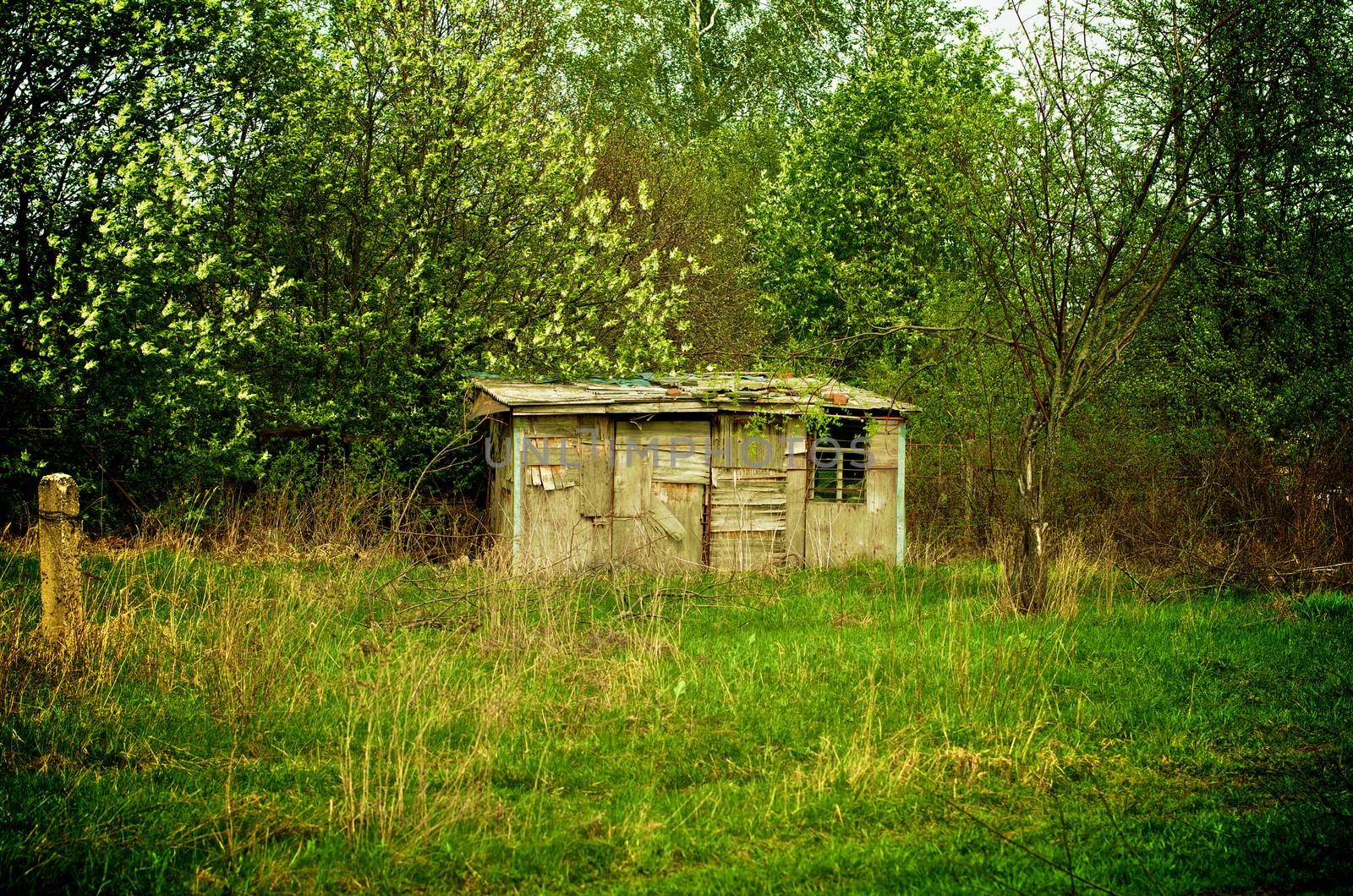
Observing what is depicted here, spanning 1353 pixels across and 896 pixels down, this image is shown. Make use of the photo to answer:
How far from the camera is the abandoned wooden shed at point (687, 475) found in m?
12.7

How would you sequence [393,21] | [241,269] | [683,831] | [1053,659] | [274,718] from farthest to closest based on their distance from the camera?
1. [393,21]
2. [241,269]
3. [1053,659]
4. [274,718]
5. [683,831]

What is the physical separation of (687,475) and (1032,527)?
5.03 meters

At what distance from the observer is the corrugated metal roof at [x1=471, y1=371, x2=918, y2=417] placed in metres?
12.5

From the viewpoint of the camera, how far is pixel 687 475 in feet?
44.1

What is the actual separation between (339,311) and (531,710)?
11187 mm

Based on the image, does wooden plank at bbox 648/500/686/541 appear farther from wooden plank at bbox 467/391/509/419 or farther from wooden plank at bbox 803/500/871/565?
wooden plank at bbox 467/391/509/419

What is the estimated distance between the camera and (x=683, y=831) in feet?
15.3

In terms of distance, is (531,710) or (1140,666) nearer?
(531,710)

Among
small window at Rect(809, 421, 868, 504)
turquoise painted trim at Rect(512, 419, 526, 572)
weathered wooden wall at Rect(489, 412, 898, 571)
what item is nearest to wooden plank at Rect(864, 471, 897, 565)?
weathered wooden wall at Rect(489, 412, 898, 571)

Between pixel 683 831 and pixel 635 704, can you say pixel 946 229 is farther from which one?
pixel 683 831

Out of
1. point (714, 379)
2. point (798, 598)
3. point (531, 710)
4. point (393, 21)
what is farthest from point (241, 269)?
point (531, 710)

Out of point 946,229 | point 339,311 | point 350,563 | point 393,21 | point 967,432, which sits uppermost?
point 393,21

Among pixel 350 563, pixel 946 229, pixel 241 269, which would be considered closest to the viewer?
pixel 350 563

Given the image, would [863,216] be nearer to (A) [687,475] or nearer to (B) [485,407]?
(A) [687,475]
